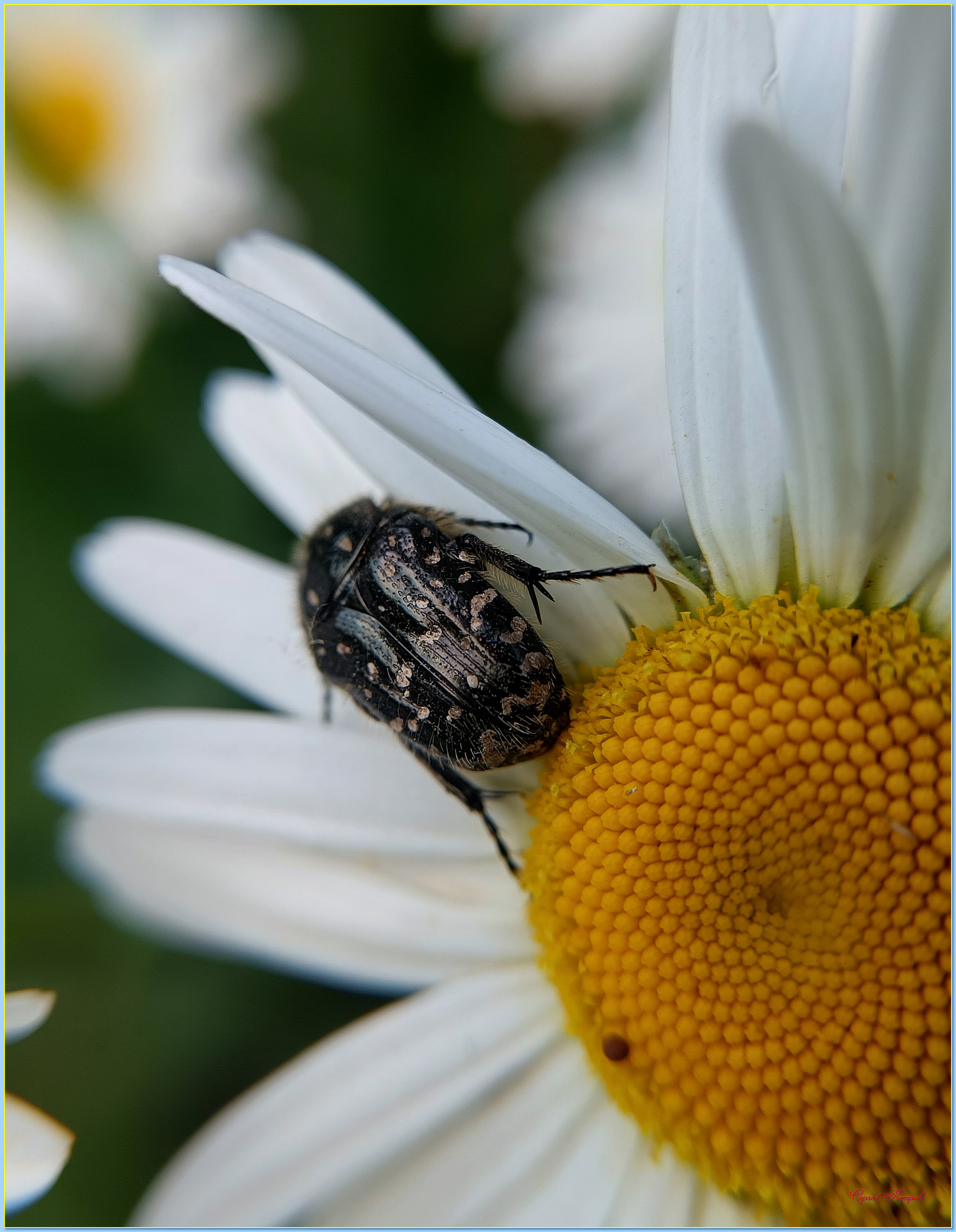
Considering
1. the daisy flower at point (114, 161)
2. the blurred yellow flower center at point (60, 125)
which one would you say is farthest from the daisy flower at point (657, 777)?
the blurred yellow flower center at point (60, 125)

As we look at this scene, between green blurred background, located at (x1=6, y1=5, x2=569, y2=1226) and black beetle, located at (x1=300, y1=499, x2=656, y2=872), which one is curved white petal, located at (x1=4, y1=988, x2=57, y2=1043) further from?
green blurred background, located at (x1=6, y1=5, x2=569, y2=1226)

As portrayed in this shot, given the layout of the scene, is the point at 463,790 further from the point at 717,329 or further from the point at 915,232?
the point at 915,232

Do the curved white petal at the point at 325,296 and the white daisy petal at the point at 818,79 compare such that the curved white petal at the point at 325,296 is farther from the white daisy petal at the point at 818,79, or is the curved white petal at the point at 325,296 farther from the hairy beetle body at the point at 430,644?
the white daisy petal at the point at 818,79

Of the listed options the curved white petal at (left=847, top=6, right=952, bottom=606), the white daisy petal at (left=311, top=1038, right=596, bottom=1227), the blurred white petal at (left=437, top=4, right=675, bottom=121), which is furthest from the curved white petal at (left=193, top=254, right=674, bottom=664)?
the blurred white petal at (left=437, top=4, right=675, bottom=121)

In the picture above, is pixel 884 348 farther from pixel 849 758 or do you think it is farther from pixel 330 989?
pixel 330 989

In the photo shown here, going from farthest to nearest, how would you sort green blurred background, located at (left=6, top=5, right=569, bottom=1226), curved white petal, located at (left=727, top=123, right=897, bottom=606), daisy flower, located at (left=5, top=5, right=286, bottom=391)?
daisy flower, located at (left=5, top=5, right=286, bottom=391) < green blurred background, located at (left=6, top=5, right=569, bottom=1226) < curved white petal, located at (left=727, top=123, right=897, bottom=606)
